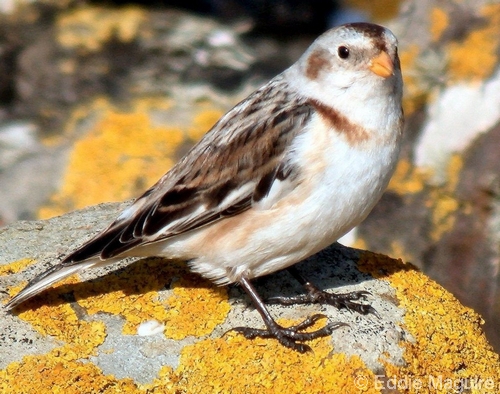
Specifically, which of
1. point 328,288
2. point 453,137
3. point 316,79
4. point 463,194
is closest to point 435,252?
point 463,194

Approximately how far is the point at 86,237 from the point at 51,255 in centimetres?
28

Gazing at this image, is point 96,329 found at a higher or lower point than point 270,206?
lower

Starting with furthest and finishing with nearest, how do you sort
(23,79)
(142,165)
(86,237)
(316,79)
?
(23,79), (142,165), (86,237), (316,79)

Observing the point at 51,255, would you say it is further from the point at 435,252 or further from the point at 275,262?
the point at 435,252

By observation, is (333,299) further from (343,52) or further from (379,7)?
(379,7)

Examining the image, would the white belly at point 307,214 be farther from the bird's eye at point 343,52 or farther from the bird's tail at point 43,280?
the bird's tail at point 43,280

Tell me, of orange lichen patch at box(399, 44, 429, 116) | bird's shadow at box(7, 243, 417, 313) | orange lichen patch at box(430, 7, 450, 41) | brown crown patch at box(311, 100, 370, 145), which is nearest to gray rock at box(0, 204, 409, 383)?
bird's shadow at box(7, 243, 417, 313)

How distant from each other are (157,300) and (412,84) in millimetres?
3560

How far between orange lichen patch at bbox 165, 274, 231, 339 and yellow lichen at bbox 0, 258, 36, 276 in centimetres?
81

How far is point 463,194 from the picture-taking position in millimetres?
6668

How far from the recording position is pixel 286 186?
4309 mm

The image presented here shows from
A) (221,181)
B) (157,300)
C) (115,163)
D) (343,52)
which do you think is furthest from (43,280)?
(115,163)

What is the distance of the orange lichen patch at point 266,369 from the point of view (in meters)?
3.98

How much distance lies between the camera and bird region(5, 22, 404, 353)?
4273 millimetres
